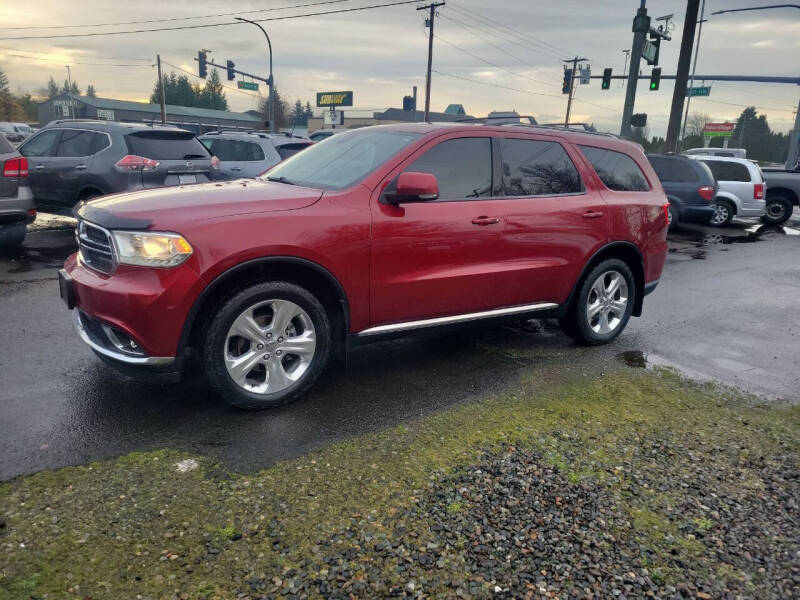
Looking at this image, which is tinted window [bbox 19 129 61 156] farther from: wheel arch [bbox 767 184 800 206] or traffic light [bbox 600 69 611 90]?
traffic light [bbox 600 69 611 90]

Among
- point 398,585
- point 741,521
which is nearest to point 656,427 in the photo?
point 741,521

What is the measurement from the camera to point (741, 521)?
2.81 m

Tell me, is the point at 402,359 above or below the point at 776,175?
below

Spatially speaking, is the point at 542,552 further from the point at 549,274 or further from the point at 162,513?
the point at 549,274

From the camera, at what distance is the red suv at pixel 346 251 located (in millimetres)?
3439

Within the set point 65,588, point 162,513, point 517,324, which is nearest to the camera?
point 65,588

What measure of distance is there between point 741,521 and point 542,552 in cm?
103

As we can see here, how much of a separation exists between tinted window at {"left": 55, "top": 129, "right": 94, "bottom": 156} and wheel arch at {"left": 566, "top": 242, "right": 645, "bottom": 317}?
7784mm

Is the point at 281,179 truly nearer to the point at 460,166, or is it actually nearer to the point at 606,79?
the point at 460,166

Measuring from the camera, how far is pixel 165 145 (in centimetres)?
941

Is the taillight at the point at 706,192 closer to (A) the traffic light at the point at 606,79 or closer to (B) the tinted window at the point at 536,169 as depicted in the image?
(B) the tinted window at the point at 536,169

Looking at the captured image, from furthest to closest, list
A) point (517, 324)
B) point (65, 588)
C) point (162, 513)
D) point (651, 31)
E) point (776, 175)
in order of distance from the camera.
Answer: point (651, 31), point (776, 175), point (517, 324), point (162, 513), point (65, 588)

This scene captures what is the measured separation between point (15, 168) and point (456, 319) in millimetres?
6088

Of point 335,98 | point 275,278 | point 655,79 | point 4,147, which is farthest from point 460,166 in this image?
point 335,98
